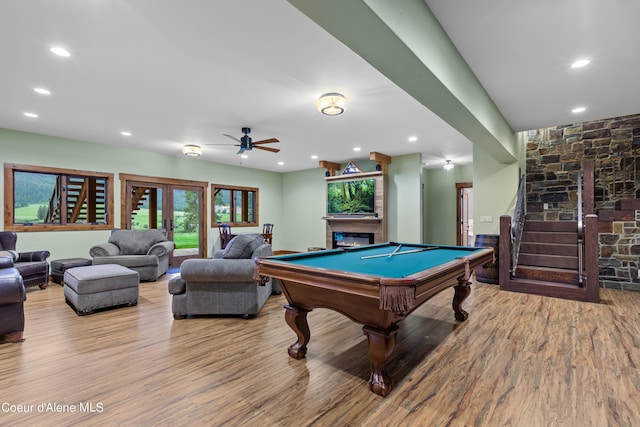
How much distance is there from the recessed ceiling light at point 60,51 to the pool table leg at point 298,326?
3023mm

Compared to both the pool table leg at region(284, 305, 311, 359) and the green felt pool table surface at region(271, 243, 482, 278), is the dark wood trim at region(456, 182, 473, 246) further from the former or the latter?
the pool table leg at region(284, 305, 311, 359)

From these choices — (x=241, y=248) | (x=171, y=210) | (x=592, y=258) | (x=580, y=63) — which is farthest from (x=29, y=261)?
(x=592, y=258)

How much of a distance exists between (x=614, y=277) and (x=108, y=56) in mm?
7519

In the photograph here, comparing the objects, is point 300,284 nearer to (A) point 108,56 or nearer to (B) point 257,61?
(B) point 257,61

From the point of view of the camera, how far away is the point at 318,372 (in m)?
2.26

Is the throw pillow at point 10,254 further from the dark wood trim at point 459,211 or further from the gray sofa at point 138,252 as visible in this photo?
the dark wood trim at point 459,211

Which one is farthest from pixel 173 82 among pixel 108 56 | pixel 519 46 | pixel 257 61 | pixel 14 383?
pixel 519 46

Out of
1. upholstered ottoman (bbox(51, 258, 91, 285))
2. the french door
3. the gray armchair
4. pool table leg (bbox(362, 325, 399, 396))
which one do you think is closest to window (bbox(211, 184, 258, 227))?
the french door

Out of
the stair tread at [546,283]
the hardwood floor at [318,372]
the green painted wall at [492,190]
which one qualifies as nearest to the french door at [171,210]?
the hardwood floor at [318,372]

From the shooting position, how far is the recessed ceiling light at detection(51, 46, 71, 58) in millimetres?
2684

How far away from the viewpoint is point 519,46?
263 centimetres

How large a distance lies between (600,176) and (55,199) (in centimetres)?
1007

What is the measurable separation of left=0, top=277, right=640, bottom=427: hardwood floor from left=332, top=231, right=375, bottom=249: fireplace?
13.5 ft

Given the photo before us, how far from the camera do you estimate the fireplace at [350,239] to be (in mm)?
7637
